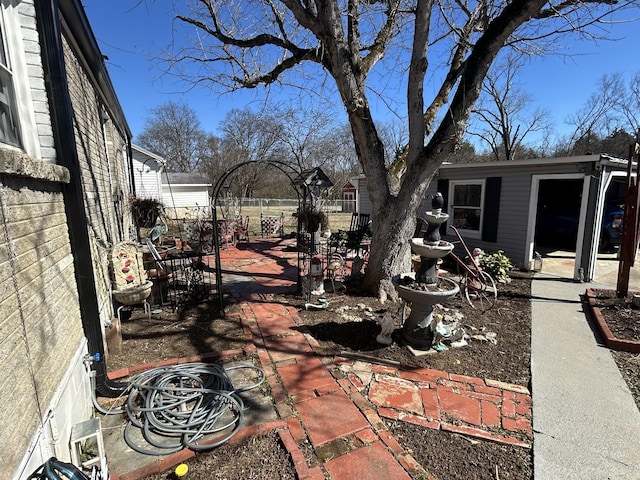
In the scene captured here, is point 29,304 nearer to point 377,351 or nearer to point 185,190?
point 377,351

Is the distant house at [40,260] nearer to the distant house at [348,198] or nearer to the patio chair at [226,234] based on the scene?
the patio chair at [226,234]

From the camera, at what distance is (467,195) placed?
8359mm

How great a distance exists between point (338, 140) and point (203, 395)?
2775cm

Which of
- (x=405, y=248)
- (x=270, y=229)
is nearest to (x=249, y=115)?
(x=270, y=229)

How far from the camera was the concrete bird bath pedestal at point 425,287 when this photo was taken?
352 cm

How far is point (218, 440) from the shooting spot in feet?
7.65

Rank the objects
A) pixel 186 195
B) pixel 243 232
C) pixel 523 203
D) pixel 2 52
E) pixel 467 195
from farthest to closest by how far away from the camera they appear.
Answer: pixel 186 195, pixel 243 232, pixel 467 195, pixel 523 203, pixel 2 52

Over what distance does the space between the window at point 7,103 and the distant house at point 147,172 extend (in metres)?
16.6

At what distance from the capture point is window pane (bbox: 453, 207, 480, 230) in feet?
27.2

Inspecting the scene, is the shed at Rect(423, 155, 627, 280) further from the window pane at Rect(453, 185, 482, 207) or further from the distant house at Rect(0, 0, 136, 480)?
the distant house at Rect(0, 0, 136, 480)

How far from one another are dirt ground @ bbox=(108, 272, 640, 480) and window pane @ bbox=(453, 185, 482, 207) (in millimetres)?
2698

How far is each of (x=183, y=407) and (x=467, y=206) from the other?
26.3ft

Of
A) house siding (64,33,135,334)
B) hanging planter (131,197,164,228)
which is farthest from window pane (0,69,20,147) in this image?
hanging planter (131,197,164,228)

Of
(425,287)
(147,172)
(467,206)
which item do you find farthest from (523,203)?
(147,172)
